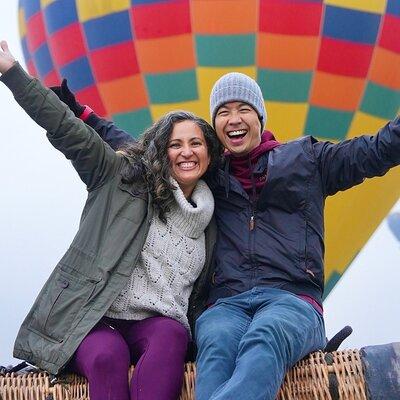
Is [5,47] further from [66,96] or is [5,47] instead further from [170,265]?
[170,265]

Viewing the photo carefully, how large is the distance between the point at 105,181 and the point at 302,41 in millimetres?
3320

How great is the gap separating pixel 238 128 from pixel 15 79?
65 centimetres

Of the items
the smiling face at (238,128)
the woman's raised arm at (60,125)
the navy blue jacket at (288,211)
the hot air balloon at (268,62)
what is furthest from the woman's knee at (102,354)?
the hot air balloon at (268,62)

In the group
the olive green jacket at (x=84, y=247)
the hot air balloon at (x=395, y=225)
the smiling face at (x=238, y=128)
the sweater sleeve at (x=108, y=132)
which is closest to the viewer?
the olive green jacket at (x=84, y=247)

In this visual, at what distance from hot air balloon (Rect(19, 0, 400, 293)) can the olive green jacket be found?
3.14 metres

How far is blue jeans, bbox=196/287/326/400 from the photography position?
5.49 ft

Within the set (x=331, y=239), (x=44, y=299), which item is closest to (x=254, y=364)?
(x=44, y=299)

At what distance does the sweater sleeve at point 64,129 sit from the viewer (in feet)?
6.66

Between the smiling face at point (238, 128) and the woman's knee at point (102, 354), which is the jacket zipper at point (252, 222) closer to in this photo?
the smiling face at point (238, 128)

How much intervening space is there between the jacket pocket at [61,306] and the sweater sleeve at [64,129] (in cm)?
30

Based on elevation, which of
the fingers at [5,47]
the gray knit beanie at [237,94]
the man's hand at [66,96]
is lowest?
the fingers at [5,47]

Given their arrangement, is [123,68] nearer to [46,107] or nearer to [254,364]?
[46,107]

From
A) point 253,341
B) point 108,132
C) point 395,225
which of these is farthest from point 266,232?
point 395,225

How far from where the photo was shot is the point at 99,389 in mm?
1835
